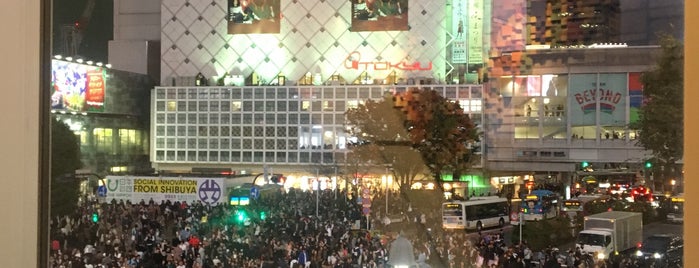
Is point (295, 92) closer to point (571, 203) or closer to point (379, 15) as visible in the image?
point (379, 15)

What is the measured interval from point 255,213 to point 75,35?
0.65m

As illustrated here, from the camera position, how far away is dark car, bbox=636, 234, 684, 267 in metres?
0.65

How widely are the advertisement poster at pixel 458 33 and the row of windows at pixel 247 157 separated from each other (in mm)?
342

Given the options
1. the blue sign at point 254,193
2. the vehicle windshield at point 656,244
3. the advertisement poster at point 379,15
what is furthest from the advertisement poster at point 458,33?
the blue sign at point 254,193

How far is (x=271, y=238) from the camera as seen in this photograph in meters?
1.57

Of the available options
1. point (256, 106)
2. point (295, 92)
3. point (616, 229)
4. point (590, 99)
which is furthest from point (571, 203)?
point (256, 106)

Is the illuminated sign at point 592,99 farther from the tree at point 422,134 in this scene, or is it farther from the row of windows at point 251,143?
the row of windows at point 251,143

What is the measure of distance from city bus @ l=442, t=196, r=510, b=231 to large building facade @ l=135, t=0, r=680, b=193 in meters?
0.06

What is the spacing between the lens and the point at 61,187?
0.95 meters

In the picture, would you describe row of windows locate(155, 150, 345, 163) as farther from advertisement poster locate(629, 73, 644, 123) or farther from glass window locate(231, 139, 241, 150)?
advertisement poster locate(629, 73, 644, 123)

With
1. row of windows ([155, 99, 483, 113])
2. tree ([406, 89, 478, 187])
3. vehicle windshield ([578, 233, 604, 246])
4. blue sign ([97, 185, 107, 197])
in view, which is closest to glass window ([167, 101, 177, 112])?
row of windows ([155, 99, 483, 113])
